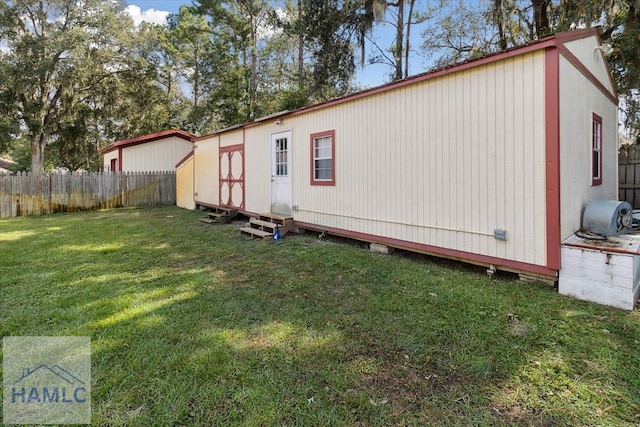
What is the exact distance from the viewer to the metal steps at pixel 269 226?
698 cm

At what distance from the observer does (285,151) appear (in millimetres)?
7727

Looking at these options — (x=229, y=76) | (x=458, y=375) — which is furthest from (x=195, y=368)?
(x=229, y=76)

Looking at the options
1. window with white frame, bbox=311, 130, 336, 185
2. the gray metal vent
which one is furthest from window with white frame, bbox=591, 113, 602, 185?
window with white frame, bbox=311, 130, 336, 185

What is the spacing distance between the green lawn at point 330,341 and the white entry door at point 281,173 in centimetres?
287

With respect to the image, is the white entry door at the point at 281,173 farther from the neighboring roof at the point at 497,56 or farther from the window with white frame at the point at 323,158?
the neighboring roof at the point at 497,56

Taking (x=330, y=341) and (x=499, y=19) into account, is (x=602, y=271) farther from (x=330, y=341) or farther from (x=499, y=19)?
(x=499, y=19)

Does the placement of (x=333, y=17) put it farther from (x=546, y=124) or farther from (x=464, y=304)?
(x=464, y=304)

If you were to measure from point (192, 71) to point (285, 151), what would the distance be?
66.5ft

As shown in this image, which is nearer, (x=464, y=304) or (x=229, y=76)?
(x=464, y=304)

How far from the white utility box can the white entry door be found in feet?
17.0

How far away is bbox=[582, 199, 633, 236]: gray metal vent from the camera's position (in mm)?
4215

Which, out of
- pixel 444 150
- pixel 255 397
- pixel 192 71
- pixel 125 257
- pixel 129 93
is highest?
pixel 192 71

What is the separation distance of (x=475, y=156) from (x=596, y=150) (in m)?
2.67

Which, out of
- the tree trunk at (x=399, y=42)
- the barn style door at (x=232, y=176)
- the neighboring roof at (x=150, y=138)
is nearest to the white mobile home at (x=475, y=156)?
the barn style door at (x=232, y=176)
